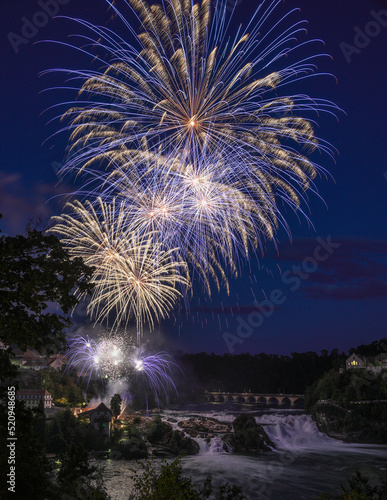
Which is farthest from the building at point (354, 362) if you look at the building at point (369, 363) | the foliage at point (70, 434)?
the foliage at point (70, 434)

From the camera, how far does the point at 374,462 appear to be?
2322 inches

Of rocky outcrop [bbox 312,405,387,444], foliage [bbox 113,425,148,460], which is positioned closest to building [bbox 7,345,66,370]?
foliage [bbox 113,425,148,460]

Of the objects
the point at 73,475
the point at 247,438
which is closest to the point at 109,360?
the point at 247,438

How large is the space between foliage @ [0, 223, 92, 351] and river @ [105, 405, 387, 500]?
99.4 feet

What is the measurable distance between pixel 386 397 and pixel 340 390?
25.7 feet

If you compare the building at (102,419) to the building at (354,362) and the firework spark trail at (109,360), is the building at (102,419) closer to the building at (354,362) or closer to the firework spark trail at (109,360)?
the firework spark trail at (109,360)

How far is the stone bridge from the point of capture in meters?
115

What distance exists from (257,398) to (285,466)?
6338 cm

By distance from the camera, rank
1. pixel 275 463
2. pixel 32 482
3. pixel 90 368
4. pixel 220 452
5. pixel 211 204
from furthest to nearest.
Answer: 1. pixel 90 368
2. pixel 220 452
3. pixel 275 463
4. pixel 211 204
5. pixel 32 482

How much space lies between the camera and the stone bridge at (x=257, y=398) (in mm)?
114875

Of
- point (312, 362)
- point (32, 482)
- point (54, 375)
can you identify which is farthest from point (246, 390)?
point (32, 482)

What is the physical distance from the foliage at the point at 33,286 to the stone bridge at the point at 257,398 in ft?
351

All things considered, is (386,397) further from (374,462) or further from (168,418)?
(168,418)

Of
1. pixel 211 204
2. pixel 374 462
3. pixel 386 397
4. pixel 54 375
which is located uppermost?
pixel 211 204
